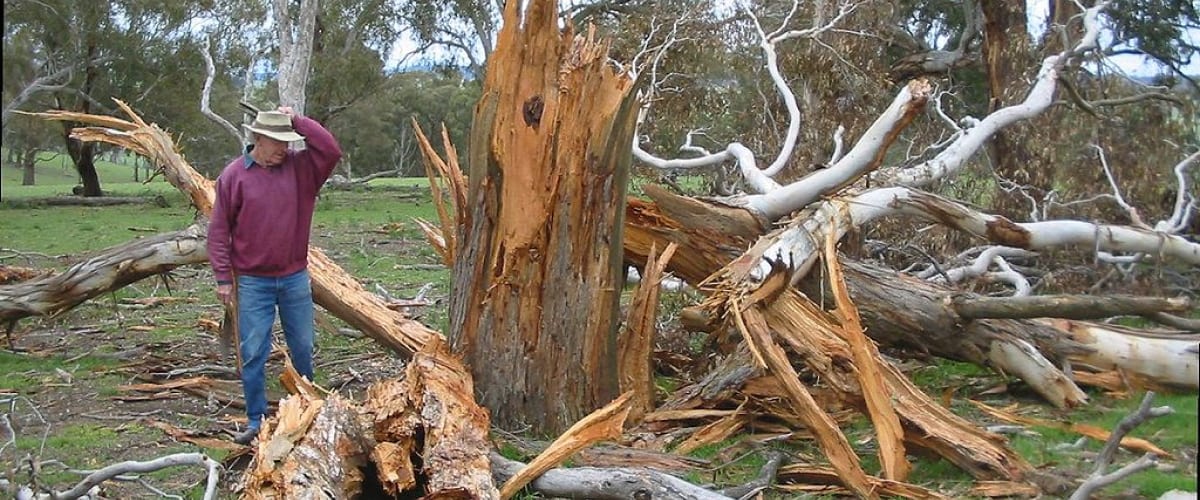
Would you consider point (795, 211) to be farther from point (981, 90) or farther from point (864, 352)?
point (981, 90)

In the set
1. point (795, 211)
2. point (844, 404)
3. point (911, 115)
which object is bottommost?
point (844, 404)

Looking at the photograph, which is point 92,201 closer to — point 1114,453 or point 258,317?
point 258,317

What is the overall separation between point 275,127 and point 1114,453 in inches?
163

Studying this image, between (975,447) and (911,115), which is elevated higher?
(911,115)

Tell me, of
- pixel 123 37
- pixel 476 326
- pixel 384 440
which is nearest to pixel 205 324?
pixel 476 326

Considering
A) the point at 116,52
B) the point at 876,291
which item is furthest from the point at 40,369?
the point at 116,52

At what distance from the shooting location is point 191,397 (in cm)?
677

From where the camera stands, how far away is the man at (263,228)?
560cm

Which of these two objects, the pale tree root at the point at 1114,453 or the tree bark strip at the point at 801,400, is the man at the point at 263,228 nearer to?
the tree bark strip at the point at 801,400

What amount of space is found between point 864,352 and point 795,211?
194cm

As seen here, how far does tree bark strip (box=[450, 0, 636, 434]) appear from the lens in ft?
17.5

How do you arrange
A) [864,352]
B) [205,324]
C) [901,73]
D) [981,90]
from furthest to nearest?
[981,90] → [901,73] → [205,324] → [864,352]

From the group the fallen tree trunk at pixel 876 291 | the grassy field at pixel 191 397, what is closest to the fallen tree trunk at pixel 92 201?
the grassy field at pixel 191 397

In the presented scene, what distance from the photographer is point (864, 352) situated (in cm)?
487
